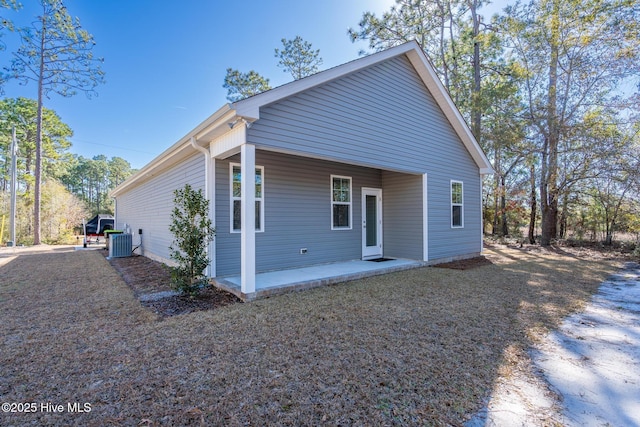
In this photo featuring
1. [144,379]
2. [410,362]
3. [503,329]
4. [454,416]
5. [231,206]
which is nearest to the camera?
[454,416]

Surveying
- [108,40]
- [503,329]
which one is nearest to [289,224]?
[503,329]

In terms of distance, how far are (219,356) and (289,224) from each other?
3984 millimetres

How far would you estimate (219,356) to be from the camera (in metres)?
2.76

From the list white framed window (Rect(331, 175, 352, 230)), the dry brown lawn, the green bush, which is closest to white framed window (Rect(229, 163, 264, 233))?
the green bush

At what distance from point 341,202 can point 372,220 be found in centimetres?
136

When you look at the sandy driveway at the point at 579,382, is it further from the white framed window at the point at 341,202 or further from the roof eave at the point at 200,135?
the white framed window at the point at 341,202

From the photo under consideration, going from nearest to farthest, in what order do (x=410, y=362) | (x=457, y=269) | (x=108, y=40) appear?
(x=410, y=362) < (x=457, y=269) < (x=108, y=40)

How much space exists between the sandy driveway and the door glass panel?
4907 mm

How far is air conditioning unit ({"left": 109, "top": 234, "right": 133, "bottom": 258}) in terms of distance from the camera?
31.8ft

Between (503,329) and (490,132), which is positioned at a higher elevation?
(490,132)

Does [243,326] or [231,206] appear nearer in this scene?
[243,326]

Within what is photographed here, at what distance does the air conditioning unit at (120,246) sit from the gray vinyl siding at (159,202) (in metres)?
0.51

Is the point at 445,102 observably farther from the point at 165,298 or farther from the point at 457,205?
the point at 165,298

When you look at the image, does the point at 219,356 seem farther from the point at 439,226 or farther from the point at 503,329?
the point at 439,226
